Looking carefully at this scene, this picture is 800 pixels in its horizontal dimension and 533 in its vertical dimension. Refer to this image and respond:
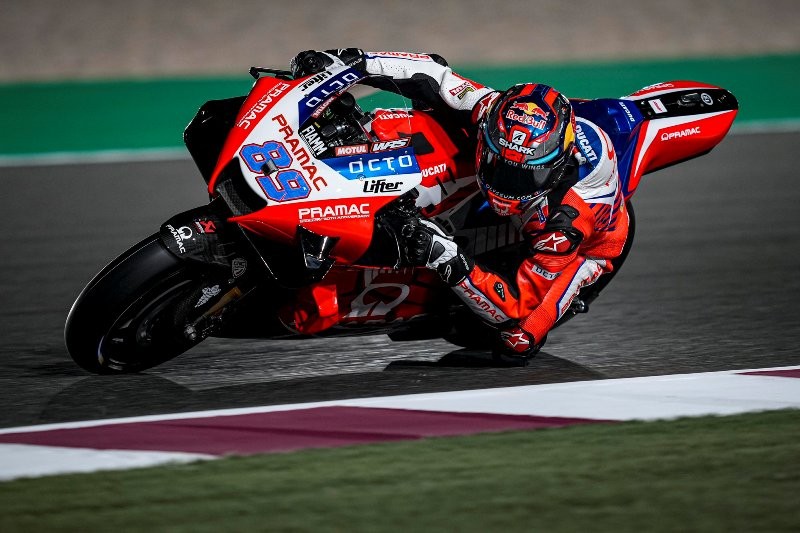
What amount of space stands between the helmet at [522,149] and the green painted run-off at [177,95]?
7.64 meters

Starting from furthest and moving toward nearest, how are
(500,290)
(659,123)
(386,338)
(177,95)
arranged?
(177,95)
(386,338)
(659,123)
(500,290)

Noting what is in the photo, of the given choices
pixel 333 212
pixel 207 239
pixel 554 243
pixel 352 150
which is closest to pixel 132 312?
pixel 207 239

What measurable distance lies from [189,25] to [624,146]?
42.3ft

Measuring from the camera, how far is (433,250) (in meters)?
5.42

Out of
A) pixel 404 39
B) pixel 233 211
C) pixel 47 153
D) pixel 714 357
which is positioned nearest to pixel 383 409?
pixel 233 211

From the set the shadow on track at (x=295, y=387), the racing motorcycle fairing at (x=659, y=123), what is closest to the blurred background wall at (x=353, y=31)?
the racing motorcycle fairing at (x=659, y=123)

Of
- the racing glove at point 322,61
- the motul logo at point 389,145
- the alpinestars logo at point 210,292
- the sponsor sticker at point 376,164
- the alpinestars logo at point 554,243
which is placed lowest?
the alpinestars logo at point 554,243

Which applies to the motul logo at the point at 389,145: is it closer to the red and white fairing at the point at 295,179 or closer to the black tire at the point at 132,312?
the red and white fairing at the point at 295,179

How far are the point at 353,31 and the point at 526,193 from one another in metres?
13.2

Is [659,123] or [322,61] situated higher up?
[322,61]

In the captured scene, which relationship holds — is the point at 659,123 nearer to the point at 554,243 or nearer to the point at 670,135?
the point at 670,135

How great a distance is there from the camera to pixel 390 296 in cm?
588

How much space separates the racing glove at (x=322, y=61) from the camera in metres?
5.57

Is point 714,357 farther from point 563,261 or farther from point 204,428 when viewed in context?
point 204,428
